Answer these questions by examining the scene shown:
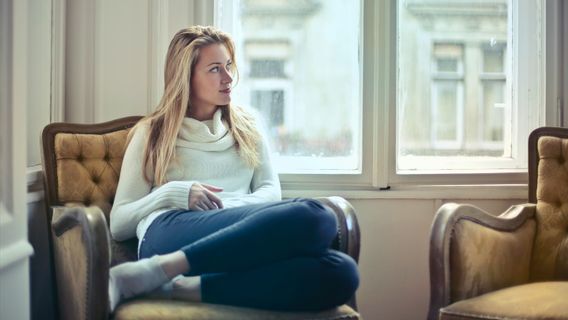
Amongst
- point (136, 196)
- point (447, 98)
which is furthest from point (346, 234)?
point (447, 98)

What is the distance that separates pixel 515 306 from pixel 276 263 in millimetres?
609

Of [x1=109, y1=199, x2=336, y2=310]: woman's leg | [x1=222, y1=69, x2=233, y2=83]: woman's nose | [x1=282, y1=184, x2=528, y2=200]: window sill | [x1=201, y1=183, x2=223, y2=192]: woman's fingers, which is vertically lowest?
[x1=109, y1=199, x2=336, y2=310]: woman's leg

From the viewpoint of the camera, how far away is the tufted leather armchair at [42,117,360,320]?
1.59m

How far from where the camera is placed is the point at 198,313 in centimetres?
160

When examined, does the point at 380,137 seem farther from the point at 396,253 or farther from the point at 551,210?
the point at 551,210

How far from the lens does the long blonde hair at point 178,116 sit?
2154 mm

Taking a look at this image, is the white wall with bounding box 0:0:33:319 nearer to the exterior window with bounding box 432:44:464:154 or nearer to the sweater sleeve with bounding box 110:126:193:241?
the sweater sleeve with bounding box 110:126:193:241

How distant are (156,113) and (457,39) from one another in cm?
124

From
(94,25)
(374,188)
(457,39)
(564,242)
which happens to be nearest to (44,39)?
(94,25)

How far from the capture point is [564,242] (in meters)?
2.20

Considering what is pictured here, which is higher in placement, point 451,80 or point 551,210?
point 451,80

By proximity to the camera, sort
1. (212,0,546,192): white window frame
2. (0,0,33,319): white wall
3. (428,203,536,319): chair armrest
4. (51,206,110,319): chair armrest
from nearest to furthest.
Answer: (0,0,33,319): white wall < (51,206,110,319): chair armrest < (428,203,536,319): chair armrest < (212,0,546,192): white window frame

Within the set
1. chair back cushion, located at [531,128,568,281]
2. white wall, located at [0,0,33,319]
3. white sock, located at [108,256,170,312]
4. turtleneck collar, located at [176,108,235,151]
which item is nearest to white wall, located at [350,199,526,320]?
chair back cushion, located at [531,128,568,281]

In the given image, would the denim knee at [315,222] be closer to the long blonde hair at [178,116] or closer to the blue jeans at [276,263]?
the blue jeans at [276,263]
